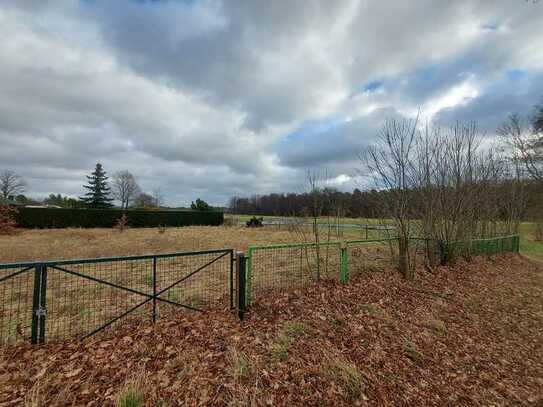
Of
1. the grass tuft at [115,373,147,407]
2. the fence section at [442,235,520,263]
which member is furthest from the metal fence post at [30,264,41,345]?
the fence section at [442,235,520,263]

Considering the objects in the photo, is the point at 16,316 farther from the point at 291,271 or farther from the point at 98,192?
the point at 98,192

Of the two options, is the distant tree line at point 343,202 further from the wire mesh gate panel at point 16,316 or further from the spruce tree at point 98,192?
the spruce tree at point 98,192

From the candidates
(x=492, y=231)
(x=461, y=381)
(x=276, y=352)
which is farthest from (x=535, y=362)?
(x=492, y=231)

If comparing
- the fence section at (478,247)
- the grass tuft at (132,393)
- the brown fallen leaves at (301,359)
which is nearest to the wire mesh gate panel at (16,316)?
the brown fallen leaves at (301,359)

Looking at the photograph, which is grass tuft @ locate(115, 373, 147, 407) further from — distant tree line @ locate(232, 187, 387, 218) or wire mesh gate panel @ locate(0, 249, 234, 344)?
distant tree line @ locate(232, 187, 387, 218)

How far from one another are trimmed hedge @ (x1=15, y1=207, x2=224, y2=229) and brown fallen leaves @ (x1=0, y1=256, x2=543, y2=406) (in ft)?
82.5

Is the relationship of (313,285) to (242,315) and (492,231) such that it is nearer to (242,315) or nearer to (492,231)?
(242,315)

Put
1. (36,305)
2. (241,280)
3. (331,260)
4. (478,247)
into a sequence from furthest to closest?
(478,247)
(331,260)
(241,280)
(36,305)

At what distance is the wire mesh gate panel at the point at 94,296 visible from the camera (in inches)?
128

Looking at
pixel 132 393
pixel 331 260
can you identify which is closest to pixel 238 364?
pixel 132 393

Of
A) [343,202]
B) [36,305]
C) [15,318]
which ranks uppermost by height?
[343,202]

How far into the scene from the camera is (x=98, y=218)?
81.9ft

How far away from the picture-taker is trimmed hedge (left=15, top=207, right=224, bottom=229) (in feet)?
71.6

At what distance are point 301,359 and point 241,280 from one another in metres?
1.47
